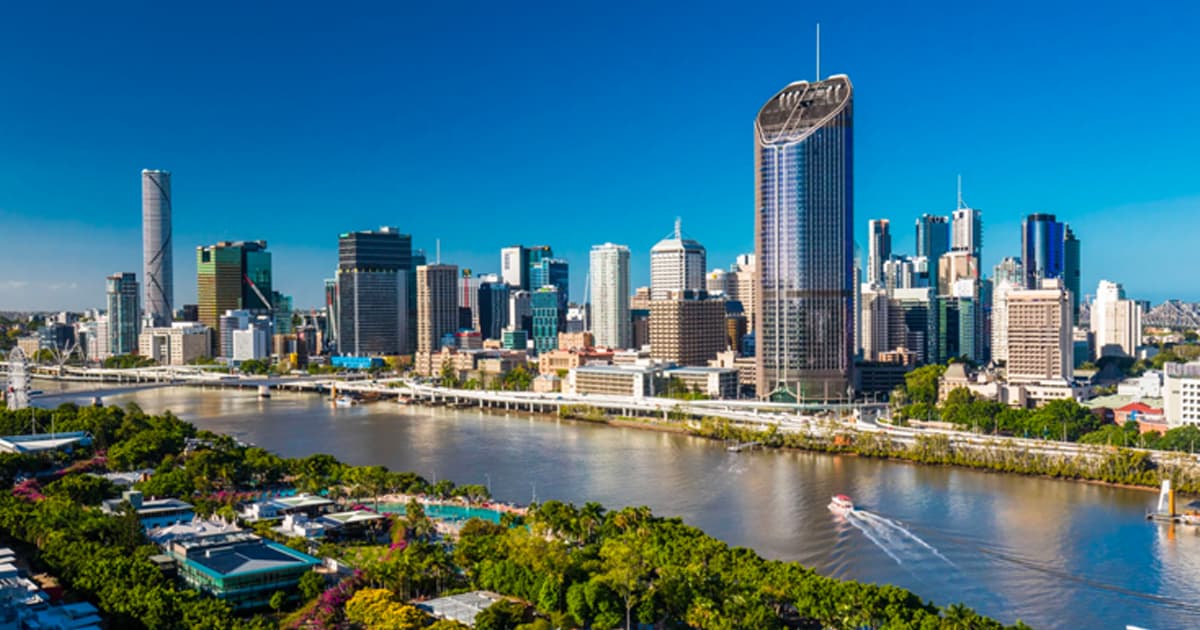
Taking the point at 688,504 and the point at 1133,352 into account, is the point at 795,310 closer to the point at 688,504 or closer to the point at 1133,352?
the point at 688,504

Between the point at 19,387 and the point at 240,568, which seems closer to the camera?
the point at 240,568

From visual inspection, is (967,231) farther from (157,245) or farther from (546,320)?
(157,245)

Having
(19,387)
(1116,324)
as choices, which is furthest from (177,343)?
(1116,324)

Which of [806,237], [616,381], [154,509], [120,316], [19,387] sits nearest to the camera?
[154,509]

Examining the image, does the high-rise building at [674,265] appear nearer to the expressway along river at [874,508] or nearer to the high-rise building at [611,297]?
the high-rise building at [611,297]

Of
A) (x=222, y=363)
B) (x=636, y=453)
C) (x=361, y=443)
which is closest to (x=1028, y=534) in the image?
(x=636, y=453)

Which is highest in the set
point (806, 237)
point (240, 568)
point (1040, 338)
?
point (806, 237)

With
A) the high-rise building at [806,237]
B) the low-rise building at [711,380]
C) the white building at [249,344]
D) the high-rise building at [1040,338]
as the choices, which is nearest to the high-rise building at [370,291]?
the white building at [249,344]
